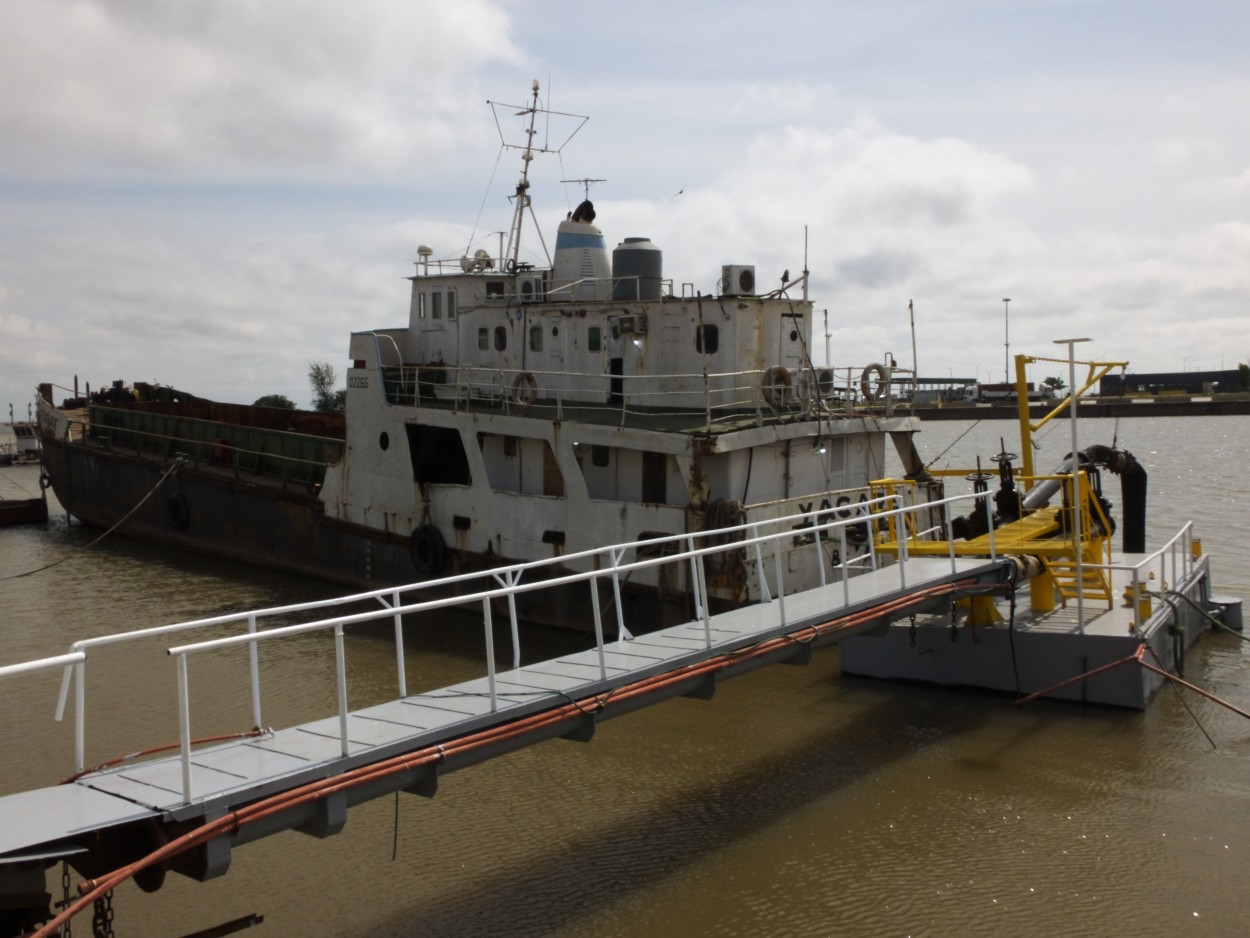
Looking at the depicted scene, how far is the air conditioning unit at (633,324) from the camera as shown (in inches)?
735

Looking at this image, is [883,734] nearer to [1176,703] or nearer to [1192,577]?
[1176,703]

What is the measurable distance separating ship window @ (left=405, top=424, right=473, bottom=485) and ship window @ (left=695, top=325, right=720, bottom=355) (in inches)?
184

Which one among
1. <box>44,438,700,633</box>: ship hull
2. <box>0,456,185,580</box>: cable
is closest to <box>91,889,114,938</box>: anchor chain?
<box>44,438,700,633</box>: ship hull

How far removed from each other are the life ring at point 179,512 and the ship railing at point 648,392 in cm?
865

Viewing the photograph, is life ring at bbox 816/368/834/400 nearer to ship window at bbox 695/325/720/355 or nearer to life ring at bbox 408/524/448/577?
ship window at bbox 695/325/720/355

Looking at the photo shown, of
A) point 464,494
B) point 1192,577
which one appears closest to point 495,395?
Answer: point 464,494

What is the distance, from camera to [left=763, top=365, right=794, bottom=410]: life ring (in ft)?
55.8

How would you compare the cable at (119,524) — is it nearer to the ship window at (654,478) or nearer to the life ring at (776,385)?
the ship window at (654,478)

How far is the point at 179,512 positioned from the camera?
26.8 meters

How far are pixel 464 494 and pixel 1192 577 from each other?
11.3 metres

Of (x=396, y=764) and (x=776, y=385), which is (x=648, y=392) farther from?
(x=396, y=764)

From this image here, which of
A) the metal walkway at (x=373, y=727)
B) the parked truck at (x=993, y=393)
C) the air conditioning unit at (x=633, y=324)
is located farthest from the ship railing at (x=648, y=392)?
the parked truck at (x=993, y=393)

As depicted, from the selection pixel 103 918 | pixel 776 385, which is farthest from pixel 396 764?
pixel 776 385

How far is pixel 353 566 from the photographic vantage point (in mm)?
21453
